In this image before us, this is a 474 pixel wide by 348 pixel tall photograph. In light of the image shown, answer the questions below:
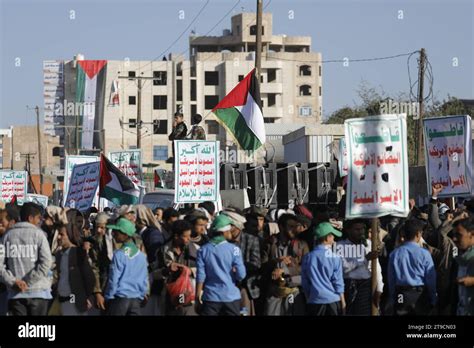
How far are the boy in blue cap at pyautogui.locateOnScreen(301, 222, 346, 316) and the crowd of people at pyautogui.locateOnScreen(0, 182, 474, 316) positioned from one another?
0.01 meters

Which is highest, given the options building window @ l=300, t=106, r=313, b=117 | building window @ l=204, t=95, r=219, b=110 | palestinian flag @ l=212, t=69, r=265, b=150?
building window @ l=204, t=95, r=219, b=110

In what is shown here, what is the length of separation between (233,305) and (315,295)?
2.91ft

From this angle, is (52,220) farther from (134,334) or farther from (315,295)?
(315,295)

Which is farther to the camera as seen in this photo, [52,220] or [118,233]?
[52,220]

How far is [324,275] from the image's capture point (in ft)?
40.7

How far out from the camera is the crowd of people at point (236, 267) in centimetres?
1240

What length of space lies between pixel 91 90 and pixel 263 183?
308ft

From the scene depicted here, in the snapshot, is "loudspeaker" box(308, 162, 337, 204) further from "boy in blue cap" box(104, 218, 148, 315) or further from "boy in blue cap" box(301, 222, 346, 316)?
"boy in blue cap" box(301, 222, 346, 316)

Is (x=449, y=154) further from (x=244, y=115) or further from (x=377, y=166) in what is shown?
(x=244, y=115)

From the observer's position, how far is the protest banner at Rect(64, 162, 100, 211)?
22.2 metres

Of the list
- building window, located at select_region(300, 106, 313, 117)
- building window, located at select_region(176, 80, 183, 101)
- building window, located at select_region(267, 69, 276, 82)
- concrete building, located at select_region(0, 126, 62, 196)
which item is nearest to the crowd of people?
building window, located at select_region(176, 80, 183, 101)

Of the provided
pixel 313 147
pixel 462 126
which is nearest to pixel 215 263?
pixel 462 126

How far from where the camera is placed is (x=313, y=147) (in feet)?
128

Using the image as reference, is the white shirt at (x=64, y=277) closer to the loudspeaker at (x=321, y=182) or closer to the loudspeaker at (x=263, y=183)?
the loudspeaker at (x=263, y=183)
